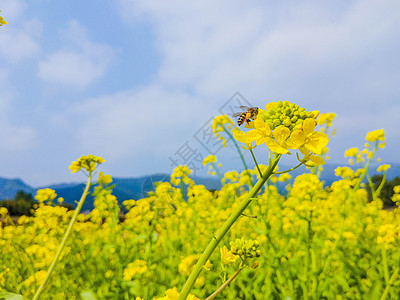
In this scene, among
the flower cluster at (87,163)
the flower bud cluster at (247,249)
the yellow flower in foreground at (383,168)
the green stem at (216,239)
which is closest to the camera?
the green stem at (216,239)

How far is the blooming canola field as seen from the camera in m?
2.13

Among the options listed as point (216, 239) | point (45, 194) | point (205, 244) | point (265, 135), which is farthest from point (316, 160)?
point (45, 194)

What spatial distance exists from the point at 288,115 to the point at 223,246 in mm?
1549

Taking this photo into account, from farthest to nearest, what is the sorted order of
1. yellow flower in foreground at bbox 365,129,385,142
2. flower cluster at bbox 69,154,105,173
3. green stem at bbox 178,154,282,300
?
yellow flower in foreground at bbox 365,129,385,142
flower cluster at bbox 69,154,105,173
green stem at bbox 178,154,282,300

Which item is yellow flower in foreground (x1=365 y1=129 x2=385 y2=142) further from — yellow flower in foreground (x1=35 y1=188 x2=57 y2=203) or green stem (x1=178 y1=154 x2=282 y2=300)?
yellow flower in foreground (x1=35 y1=188 x2=57 y2=203)

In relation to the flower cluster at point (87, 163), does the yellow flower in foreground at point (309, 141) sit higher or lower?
higher

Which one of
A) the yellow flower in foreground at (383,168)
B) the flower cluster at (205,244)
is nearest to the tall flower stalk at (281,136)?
the flower cluster at (205,244)

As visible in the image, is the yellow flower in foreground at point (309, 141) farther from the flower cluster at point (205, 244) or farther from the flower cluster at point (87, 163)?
the flower cluster at point (87, 163)

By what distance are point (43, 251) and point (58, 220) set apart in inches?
42.3

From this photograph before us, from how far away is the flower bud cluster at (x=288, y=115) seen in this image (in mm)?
929

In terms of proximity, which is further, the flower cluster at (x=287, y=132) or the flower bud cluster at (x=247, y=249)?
Result: the flower bud cluster at (x=247, y=249)

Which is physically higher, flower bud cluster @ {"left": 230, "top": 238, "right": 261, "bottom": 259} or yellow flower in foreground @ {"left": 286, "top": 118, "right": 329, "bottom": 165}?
yellow flower in foreground @ {"left": 286, "top": 118, "right": 329, "bottom": 165}

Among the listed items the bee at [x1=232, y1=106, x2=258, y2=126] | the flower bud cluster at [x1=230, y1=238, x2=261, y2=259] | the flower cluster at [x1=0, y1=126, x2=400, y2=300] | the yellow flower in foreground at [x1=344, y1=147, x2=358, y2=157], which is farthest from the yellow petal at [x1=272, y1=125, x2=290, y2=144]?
the yellow flower in foreground at [x1=344, y1=147, x2=358, y2=157]

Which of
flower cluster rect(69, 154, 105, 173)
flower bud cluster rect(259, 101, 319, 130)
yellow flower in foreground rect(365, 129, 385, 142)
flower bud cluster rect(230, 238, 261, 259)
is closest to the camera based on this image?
flower bud cluster rect(259, 101, 319, 130)
